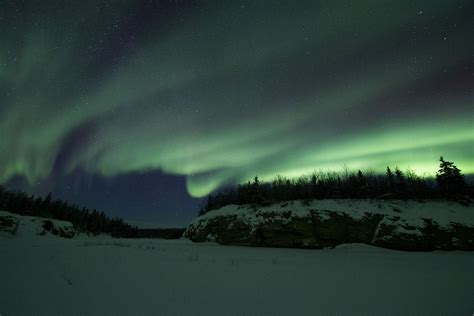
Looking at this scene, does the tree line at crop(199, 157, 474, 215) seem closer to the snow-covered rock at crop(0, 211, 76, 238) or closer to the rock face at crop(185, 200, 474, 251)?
the rock face at crop(185, 200, 474, 251)

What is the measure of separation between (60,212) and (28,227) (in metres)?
33.7

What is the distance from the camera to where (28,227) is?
40656mm

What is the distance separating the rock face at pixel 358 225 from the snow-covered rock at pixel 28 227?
3828 centimetres

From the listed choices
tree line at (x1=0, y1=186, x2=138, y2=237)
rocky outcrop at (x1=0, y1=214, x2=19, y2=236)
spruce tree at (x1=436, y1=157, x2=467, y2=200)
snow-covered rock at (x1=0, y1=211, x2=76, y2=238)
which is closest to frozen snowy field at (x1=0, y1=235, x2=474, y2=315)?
spruce tree at (x1=436, y1=157, x2=467, y2=200)

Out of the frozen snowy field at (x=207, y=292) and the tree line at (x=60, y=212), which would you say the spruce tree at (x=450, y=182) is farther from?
the tree line at (x=60, y=212)

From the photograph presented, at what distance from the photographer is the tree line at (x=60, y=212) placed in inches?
2301

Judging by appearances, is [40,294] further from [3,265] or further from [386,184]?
[386,184]

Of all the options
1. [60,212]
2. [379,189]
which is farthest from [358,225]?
[60,212]

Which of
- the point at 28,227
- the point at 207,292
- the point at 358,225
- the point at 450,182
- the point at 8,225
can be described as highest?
the point at 450,182

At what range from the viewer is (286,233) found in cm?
2602

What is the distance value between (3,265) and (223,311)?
854cm

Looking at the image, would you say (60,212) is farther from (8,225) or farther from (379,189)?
(379,189)

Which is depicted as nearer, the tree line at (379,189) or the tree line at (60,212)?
the tree line at (379,189)

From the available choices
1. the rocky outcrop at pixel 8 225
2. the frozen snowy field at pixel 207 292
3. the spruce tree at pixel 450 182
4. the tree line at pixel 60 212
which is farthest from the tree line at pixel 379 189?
the tree line at pixel 60 212
